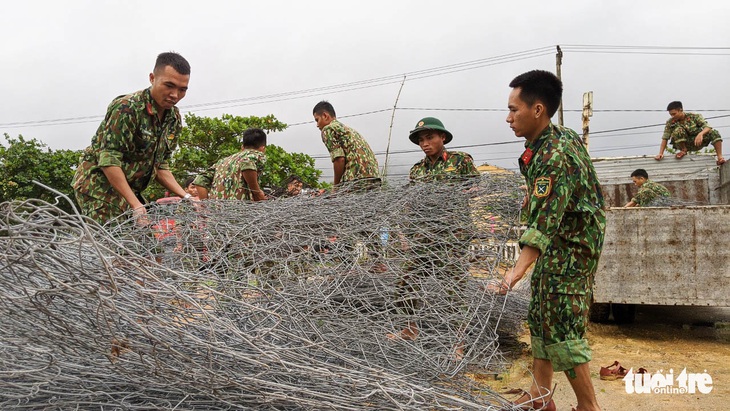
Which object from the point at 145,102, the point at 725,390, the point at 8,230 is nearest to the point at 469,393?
the point at 8,230

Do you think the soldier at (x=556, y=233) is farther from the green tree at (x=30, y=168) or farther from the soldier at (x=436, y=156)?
the green tree at (x=30, y=168)

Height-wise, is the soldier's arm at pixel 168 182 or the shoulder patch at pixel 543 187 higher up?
the soldier's arm at pixel 168 182

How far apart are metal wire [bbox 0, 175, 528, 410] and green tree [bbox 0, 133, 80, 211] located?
15641mm

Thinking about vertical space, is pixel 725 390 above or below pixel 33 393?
below

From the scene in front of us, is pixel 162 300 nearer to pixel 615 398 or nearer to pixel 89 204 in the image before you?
pixel 89 204

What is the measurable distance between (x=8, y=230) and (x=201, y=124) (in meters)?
13.9

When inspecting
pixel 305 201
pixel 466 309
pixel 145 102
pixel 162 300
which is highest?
pixel 145 102

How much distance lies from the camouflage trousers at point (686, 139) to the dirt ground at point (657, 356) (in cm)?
234

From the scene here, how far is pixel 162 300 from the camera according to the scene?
1768 millimetres

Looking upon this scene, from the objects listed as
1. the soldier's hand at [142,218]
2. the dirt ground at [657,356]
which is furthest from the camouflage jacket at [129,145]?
the dirt ground at [657,356]

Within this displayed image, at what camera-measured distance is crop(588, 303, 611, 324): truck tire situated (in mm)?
5445

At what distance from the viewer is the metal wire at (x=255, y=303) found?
170cm

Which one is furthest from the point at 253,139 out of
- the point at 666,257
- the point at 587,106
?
the point at 587,106

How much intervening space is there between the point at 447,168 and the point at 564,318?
1.71 metres
